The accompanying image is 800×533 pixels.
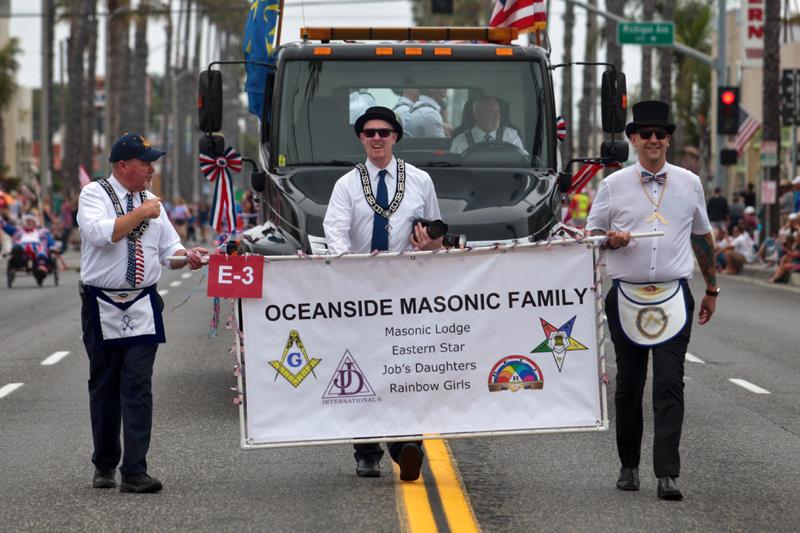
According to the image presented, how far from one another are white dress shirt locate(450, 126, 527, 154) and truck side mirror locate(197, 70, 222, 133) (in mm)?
1881

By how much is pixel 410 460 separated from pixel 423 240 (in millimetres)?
1125

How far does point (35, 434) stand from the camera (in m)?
11.2

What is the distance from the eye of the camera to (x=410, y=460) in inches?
347

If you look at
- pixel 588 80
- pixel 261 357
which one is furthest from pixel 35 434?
pixel 588 80

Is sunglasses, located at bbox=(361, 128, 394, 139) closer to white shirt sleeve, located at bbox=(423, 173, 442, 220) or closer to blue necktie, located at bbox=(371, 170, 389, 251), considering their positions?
blue necktie, located at bbox=(371, 170, 389, 251)

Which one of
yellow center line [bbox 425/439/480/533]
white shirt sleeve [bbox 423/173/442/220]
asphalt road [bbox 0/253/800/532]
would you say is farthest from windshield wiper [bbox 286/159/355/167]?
white shirt sleeve [bbox 423/173/442/220]

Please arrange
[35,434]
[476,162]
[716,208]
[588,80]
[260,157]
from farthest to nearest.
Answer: [588,80]
[716,208]
[260,157]
[476,162]
[35,434]

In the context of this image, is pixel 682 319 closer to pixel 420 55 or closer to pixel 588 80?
pixel 420 55

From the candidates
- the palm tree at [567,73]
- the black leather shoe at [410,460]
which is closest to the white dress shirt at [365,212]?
the black leather shoe at [410,460]

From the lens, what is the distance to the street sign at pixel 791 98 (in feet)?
124

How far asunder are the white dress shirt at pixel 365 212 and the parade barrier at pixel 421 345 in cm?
31

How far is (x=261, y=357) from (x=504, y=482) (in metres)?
1.46

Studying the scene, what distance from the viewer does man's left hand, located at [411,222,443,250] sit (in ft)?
28.7

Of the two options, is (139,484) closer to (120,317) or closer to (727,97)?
(120,317)
